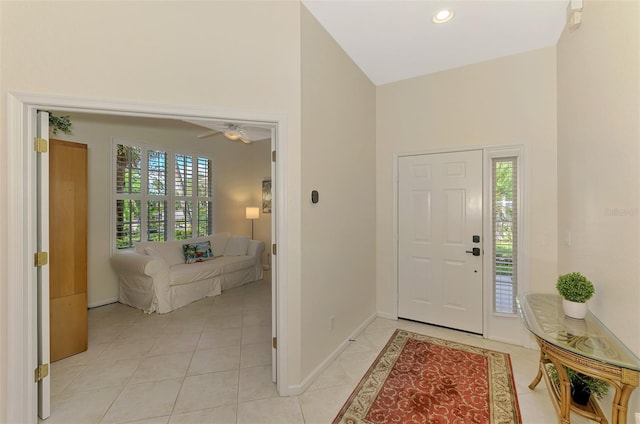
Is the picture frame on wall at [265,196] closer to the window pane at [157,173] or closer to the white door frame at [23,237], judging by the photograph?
the window pane at [157,173]

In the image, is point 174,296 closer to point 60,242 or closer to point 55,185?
point 60,242

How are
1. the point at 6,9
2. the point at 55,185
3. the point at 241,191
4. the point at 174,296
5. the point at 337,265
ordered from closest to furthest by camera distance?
the point at 6,9
the point at 55,185
the point at 337,265
the point at 174,296
the point at 241,191

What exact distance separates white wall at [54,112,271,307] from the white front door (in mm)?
3675

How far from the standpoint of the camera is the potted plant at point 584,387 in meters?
1.62

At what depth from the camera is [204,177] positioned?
5.84 m

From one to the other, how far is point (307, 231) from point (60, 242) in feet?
7.46

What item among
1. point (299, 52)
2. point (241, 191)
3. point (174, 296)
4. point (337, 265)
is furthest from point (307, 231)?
point (241, 191)

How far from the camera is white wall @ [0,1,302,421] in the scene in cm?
164

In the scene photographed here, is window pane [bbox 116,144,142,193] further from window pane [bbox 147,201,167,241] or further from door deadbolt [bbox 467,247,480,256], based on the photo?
door deadbolt [bbox 467,247,480,256]

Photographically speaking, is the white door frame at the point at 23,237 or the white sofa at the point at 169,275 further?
the white sofa at the point at 169,275

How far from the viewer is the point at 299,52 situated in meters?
2.13

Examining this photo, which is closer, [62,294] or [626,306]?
[626,306]

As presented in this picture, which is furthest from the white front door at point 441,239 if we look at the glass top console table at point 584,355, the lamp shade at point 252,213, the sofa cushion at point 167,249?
the sofa cushion at point 167,249

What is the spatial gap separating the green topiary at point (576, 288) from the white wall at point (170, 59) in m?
1.77
